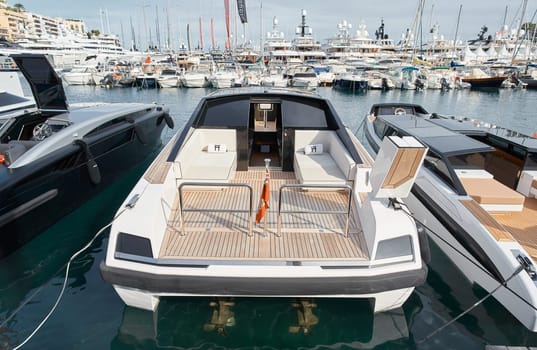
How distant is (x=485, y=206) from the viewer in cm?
521

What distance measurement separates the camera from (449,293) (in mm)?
4410

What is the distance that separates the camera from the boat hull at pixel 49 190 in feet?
15.7

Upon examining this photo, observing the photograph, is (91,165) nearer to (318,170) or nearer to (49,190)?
(49,190)

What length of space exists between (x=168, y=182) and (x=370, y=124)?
8.16 meters

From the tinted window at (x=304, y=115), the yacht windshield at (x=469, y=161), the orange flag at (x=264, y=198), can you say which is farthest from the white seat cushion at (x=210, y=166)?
the yacht windshield at (x=469, y=161)

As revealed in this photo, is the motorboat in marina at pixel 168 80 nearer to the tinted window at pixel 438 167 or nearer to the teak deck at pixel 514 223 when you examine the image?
the tinted window at pixel 438 167

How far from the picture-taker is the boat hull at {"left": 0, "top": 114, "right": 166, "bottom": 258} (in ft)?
15.7

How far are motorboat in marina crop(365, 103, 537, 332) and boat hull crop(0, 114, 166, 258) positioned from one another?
20.1 ft

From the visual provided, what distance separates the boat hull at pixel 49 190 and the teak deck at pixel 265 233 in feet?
8.28

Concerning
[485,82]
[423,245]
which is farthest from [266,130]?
[485,82]

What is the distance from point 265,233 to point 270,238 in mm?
105

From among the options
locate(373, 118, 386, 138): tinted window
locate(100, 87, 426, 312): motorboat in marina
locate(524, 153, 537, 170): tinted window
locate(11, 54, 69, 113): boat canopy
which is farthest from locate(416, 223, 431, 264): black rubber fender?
locate(11, 54, 69, 113): boat canopy

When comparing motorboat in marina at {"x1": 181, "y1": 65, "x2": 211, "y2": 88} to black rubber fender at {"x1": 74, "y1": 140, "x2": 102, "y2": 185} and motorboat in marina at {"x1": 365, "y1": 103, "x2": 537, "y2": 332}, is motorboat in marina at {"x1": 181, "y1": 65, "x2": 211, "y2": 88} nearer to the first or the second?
black rubber fender at {"x1": 74, "y1": 140, "x2": 102, "y2": 185}

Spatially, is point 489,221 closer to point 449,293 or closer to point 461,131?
point 449,293
